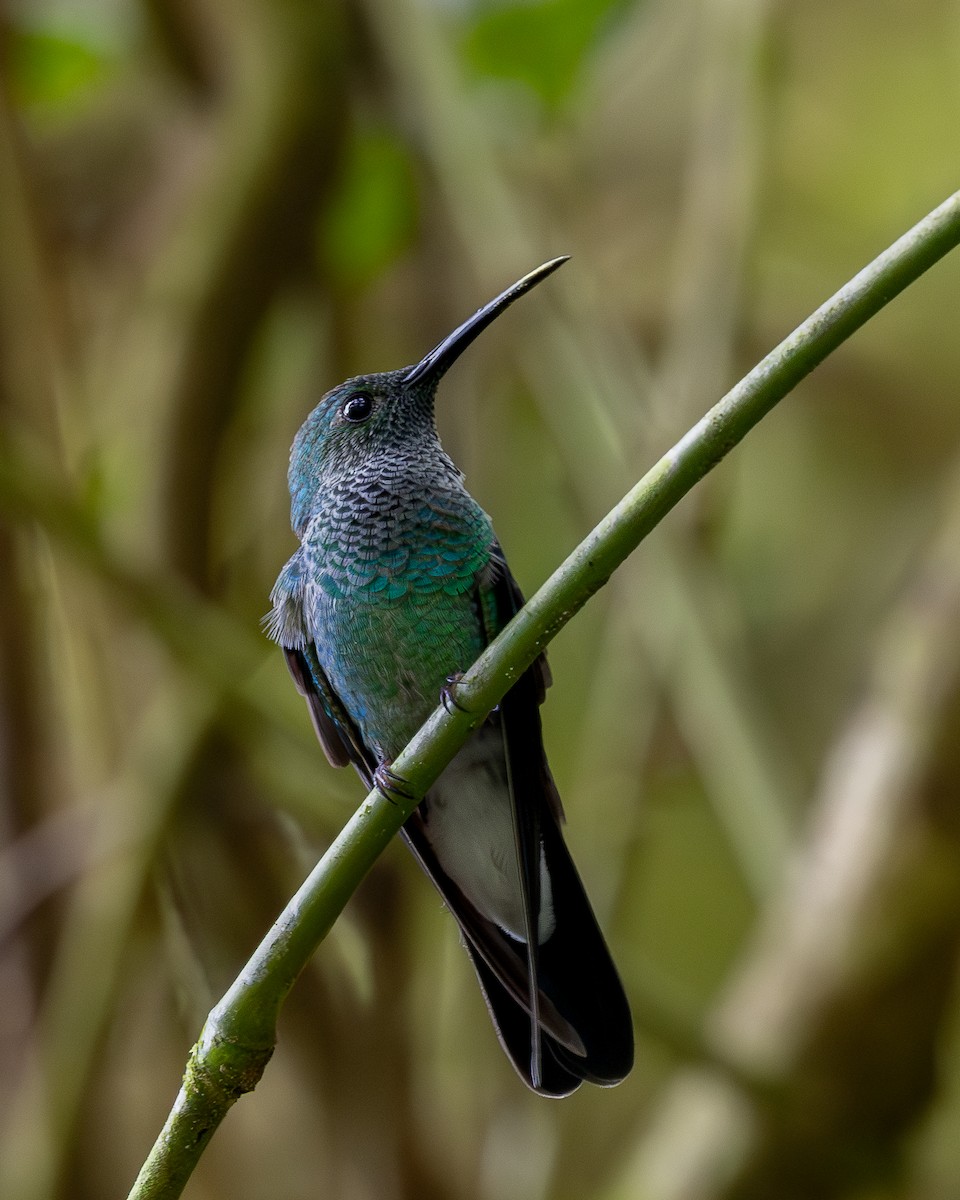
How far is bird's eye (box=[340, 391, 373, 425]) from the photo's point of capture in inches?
70.3

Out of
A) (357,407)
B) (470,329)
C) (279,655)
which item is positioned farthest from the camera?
(279,655)

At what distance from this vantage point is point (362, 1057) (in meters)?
2.39

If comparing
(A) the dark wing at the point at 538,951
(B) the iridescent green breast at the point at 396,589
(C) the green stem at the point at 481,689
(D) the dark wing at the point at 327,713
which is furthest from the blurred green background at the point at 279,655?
(C) the green stem at the point at 481,689

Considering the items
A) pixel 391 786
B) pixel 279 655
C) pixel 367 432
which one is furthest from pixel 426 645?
pixel 279 655

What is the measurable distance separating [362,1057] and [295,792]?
1.54 ft

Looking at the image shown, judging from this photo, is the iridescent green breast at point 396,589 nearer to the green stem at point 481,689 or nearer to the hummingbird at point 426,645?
the hummingbird at point 426,645

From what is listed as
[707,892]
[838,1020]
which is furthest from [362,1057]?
[707,892]

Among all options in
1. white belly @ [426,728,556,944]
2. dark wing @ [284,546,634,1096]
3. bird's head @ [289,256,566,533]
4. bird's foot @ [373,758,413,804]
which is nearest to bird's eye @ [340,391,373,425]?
bird's head @ [289,256,566,533]

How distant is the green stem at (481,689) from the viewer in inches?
34.0

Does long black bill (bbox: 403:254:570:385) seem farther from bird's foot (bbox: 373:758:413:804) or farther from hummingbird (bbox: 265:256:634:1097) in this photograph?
bird's foot (bbox: 373:758:413:804)

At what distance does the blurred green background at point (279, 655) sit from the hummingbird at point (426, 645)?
0.29 metres

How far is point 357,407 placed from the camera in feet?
5.89

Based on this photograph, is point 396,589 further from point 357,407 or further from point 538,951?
point 538,951

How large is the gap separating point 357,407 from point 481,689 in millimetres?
888
